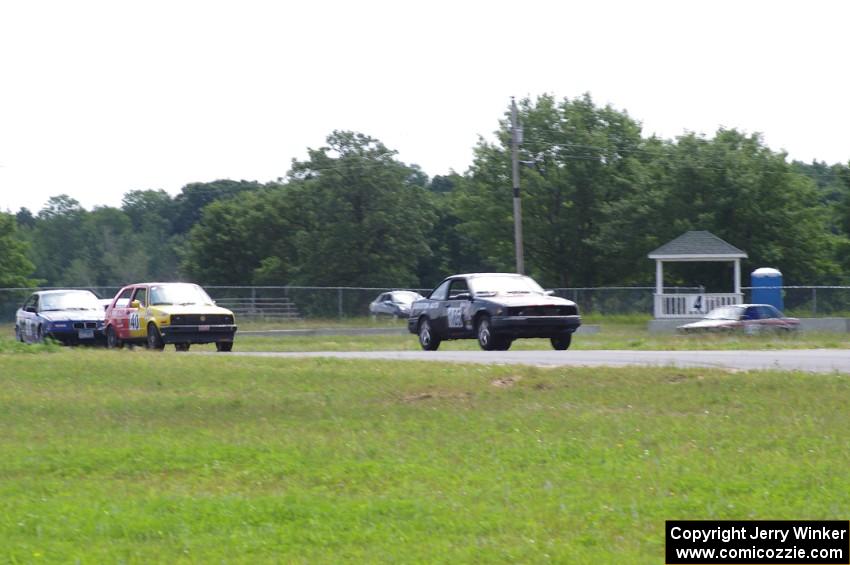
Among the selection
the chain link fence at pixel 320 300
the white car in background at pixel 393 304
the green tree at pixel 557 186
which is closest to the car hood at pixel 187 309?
the chain link fence at pixel 320 300

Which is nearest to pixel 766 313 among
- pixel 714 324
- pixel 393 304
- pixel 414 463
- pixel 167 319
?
pixel 714 324

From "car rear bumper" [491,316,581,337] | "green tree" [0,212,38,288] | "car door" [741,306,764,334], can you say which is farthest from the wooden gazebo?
"green tree" [0,212,38,288]

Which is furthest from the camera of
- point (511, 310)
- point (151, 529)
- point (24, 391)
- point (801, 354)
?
point (511, 310)

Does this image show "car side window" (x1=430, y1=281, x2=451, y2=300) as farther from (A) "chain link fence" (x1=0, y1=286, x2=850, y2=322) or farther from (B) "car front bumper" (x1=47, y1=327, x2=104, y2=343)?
(A) "chain link fence" (x1=0, y1=286, x2=850, y2=322)

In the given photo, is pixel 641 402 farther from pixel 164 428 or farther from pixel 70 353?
pixel 70 353

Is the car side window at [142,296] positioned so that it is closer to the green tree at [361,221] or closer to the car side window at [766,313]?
the car side window at [766,313]

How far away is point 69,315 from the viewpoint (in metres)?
30.6

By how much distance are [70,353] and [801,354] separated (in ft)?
45.0

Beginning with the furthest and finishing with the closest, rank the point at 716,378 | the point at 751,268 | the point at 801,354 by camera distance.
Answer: the point at 751,268 < the point at 801,354 < the point at 716,378

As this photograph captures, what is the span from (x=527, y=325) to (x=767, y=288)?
73.5 feet

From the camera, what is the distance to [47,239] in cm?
12975

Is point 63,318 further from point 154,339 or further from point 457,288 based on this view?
point 457,288

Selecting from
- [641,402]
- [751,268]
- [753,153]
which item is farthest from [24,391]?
[753,153]

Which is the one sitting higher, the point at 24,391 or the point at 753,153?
the point at 753,153
